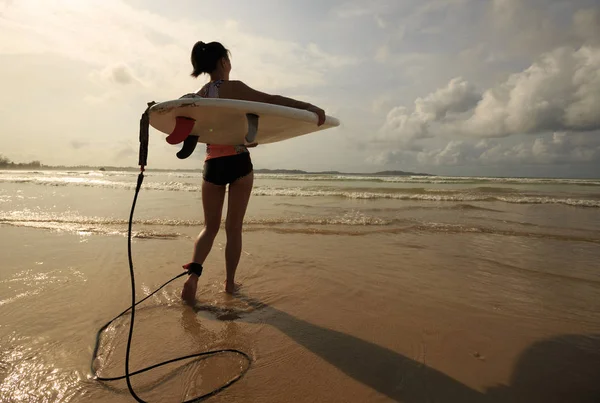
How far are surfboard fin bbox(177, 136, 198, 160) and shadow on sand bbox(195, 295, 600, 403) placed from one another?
49.3 inches

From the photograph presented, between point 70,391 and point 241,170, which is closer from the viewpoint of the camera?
point 70,391

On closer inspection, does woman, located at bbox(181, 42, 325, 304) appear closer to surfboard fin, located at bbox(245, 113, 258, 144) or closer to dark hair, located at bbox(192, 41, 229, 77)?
dark hair, located at bbox(192, 41, 229, 77)

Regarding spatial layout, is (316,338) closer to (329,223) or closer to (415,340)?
(415,340)

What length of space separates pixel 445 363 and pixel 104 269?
9.61 feet

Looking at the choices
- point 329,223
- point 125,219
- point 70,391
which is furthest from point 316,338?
point 125,219

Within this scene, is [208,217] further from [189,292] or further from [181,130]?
[181,130]

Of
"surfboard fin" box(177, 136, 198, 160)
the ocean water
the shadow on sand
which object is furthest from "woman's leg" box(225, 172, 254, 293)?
the shadow on sand

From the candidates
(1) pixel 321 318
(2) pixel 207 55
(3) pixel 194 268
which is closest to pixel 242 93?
(2) pixel 207 55

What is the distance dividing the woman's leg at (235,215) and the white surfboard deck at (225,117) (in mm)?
310

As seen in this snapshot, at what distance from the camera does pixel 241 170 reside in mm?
2348

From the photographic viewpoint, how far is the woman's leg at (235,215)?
2375 millimetres

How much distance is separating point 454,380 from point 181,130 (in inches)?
76.2

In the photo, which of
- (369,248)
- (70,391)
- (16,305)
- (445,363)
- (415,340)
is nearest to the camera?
(70,391)

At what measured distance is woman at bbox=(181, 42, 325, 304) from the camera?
6.98 feet
